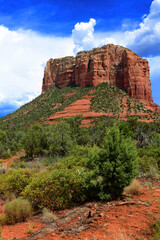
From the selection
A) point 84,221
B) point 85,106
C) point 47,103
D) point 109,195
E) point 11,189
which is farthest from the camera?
point 47,103

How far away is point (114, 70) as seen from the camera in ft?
230

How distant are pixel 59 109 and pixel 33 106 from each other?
49.5ft

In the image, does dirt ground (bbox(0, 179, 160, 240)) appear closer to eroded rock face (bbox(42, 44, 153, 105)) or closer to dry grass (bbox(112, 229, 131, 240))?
dry grass (bbox(112, 229, 131, 240))

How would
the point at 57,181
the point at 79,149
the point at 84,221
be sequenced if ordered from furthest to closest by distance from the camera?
the point at 79,149 < the point at 57,181 < the point at 84,221

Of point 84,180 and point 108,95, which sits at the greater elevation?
point 108,95

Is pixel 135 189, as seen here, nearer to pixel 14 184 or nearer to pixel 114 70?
pixel 14 184

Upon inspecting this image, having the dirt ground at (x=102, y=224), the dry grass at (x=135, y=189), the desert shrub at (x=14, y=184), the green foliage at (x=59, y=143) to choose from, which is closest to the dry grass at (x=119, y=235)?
the dirt ground at (x=102, y=224)

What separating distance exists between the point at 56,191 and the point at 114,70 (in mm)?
69837

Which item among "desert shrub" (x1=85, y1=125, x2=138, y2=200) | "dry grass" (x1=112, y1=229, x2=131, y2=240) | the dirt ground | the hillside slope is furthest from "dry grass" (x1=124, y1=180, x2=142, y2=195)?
the hillside slope

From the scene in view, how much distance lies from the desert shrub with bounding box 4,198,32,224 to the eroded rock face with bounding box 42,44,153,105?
62.8 meters

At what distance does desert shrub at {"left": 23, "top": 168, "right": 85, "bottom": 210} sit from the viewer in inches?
246

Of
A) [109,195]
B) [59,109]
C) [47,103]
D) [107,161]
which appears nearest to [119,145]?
[107,161]

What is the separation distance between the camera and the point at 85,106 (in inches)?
2160

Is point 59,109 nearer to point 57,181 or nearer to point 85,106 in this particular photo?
point 85,106
